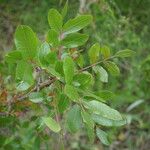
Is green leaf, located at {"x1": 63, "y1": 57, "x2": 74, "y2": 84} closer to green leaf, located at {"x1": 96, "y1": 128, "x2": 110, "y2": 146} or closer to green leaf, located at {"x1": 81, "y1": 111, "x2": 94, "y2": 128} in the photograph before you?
green leaf, located at {"x1": 81, "y1": 111, "x2": 94, "y2": 128}

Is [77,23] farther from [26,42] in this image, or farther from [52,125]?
[52,125]

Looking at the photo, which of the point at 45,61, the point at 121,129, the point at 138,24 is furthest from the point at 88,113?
the point at 121,129

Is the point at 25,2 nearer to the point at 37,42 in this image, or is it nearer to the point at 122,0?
the point at 122,0

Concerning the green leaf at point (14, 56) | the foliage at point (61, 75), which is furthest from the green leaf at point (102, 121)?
the green leaf at point (14, 56)

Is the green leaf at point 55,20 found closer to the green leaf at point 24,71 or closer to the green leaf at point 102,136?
the green leaf at point 24,71

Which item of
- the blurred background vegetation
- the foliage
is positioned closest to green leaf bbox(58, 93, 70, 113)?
the foliage
